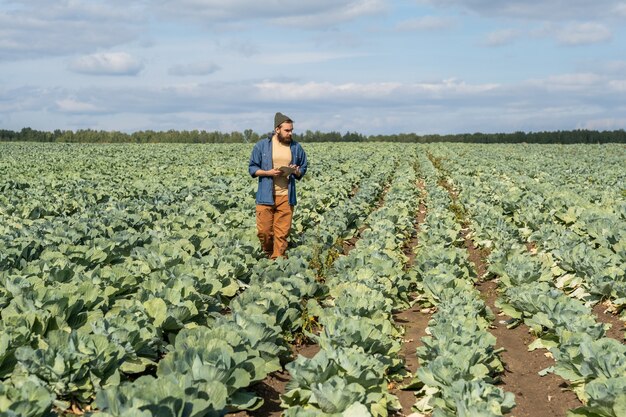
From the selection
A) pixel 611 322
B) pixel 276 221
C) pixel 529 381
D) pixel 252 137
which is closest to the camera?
pixel 529 381

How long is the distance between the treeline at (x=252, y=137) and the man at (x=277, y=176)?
65.6 meters

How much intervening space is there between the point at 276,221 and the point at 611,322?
4.69 m

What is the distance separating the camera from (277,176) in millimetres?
9242

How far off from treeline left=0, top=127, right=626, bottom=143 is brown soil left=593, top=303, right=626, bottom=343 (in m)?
68.1

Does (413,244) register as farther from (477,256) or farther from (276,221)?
(276,221)

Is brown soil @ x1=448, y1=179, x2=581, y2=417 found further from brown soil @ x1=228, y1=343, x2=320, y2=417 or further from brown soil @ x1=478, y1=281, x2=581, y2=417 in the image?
brown soil @ x1=228, y1=343, x2=320, y2=417

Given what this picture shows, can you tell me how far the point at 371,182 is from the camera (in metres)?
20.7

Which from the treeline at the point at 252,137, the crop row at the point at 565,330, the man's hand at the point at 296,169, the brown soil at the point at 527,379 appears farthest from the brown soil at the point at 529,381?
the treeline at the point at 252,137

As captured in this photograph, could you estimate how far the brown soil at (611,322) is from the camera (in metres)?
6.68

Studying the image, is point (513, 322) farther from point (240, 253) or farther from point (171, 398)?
point (171, 398)

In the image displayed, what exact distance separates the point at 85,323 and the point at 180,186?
12.4 metres

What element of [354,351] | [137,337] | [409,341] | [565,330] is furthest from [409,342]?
[137,337]

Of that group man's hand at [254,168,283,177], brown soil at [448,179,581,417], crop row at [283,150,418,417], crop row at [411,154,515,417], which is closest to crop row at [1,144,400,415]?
crop row at [283,150,418,417]

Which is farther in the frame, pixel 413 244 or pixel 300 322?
pixel 413 244
